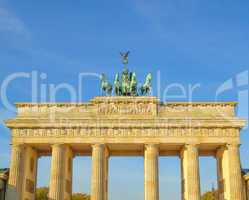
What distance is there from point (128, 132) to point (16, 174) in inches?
Result: 556

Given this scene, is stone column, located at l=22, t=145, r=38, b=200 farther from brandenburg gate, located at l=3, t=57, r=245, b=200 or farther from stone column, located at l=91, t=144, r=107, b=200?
stone column, located at l=91, t=144, r=107, b=200

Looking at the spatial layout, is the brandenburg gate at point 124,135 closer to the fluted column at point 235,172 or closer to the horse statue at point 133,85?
the fluted column at point 235,172

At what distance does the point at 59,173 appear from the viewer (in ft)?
161

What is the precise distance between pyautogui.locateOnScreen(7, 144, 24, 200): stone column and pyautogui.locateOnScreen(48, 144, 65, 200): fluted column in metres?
3.64

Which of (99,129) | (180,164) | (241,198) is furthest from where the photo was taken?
(180,164)

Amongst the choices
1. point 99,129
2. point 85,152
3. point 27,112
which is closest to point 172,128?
point 99,129

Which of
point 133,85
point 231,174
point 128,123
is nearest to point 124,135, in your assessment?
point 128,123

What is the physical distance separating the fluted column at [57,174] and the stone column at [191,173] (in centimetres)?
1483

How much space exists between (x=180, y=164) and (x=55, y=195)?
1740 centimetres

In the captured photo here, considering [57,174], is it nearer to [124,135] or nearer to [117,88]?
[124,135]

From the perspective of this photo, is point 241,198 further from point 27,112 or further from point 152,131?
point 27,112

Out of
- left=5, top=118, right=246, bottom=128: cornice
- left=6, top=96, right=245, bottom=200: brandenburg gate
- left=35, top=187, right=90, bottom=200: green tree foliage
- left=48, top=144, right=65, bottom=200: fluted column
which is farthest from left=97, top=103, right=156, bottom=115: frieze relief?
left=35, top=187, right=90, bottom=200: green tree foliage

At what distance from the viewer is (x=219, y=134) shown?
4991cm

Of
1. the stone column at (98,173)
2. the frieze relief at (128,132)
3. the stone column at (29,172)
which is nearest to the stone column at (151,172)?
the frieze relief at (128,132)
